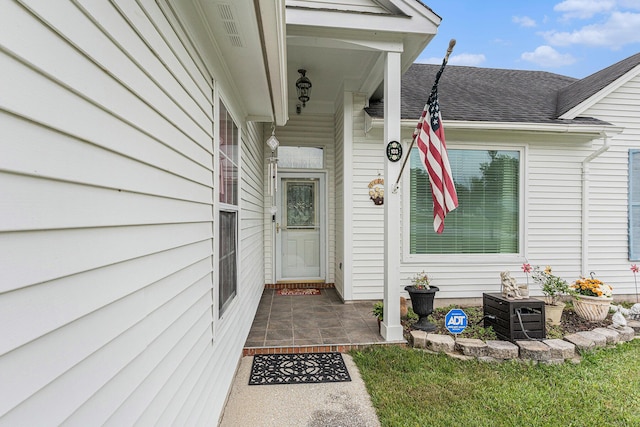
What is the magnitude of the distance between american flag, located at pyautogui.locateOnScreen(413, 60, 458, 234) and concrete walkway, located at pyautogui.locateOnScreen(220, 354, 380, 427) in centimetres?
156

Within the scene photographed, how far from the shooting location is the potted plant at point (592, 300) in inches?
145

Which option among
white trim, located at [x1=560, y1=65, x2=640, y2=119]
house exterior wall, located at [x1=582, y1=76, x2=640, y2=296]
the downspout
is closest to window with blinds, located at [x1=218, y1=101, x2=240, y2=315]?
white trim, located at [x1=560, y1=65, x2=640, y2=119]

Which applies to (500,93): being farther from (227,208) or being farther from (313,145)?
(227,208)

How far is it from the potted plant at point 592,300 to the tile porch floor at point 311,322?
257 cm

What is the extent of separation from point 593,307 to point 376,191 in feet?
9.80

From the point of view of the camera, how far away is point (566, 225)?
472 centimetres

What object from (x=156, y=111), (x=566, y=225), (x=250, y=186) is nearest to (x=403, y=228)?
(x=250, y=186)

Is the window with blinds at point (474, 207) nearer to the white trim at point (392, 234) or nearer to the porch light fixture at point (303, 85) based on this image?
the white trim at point (392, 234)

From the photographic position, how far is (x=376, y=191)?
15.0 ft

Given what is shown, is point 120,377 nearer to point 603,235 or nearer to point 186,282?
point 186,282

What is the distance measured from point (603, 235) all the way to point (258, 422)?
223 inches

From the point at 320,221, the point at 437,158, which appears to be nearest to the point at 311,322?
the point at 320,221

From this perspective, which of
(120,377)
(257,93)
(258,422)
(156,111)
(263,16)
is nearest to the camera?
(120,377)

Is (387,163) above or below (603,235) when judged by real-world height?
above
